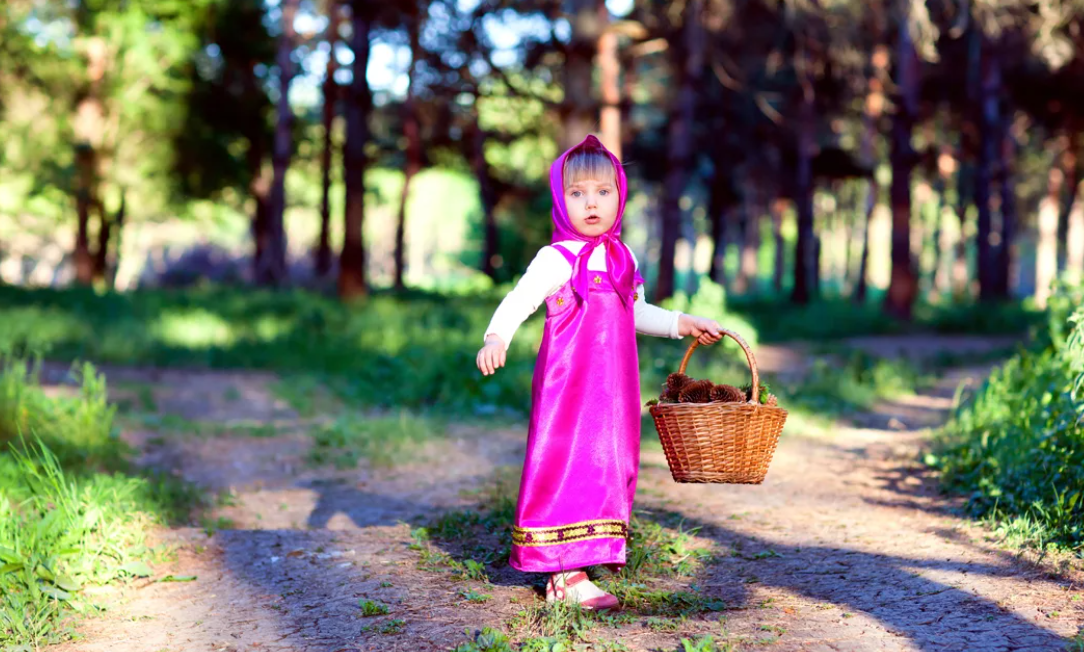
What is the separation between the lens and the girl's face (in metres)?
3.91

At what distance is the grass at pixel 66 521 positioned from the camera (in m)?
3.99

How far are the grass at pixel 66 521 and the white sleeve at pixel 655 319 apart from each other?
8.41 ft

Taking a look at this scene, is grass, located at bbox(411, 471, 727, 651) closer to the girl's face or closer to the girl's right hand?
the girl's right hand

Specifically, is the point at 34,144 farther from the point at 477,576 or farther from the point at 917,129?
the point at 917,129

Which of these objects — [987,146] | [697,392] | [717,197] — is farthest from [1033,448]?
[717,197]

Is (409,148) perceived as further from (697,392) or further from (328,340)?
(697,392)

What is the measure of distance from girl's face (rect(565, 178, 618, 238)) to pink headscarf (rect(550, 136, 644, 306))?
2 cm

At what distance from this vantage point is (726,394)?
13.2 feet

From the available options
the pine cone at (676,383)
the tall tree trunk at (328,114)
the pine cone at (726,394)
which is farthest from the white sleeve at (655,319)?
the tall tree trunk at (328,114)

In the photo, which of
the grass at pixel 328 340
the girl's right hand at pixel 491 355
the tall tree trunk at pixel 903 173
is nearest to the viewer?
the girl's right hand at pixel 491 355

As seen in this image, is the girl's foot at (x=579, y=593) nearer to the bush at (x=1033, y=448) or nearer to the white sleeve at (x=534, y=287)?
the white sleeve at (x=534, y=287)

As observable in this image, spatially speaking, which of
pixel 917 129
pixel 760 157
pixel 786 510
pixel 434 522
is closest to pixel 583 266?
pixel 434 522

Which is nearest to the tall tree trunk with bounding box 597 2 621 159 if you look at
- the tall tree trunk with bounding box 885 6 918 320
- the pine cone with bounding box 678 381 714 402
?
the tall tree trunk with bounding box 885 6 918 320

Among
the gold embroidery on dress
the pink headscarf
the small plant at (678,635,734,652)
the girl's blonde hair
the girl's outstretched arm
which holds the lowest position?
the small plant at (678,635,734,652)
